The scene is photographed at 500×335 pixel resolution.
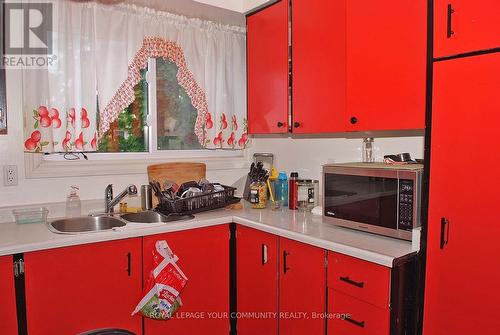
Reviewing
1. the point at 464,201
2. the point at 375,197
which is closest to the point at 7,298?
the point at 375,197

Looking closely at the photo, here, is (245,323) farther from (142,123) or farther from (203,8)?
(203,8)

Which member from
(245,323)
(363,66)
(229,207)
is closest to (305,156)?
(229,207)

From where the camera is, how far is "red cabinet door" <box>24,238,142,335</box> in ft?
5.54

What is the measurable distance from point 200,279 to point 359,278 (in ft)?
3.28

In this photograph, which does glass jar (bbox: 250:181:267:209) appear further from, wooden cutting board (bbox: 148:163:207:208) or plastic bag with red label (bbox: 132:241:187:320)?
plastic bag with red label (bbox: 132:241:187:320)

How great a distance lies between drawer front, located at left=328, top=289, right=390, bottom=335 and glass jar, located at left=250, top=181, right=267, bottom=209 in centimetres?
92

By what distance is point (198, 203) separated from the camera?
7.71 ft

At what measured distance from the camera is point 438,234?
1.48 m

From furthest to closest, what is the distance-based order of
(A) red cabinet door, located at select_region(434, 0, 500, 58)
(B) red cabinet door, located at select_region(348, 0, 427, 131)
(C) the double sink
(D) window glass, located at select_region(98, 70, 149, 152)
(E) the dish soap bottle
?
(D) window glass, located at select_region(98, 70, 149, 152) → (E) the dish soap bottle → (C) the double sink → (B) red cabinet door, located at select_region(348, 0, 427, 131) → (A) red cabinet door, located at select_region(434, 0, 500, 58)

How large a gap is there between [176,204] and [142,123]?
754mm

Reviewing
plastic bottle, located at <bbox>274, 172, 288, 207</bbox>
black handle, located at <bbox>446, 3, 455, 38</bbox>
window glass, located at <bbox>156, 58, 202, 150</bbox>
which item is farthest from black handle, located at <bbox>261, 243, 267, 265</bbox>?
black handle, located at <bbox>446, 3, 455, 38</bbox>

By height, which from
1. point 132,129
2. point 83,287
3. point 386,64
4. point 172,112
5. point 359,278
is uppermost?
point 386,64

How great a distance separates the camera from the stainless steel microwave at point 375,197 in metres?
1.61

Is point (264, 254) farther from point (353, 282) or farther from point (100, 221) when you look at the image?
point (100, 221)
